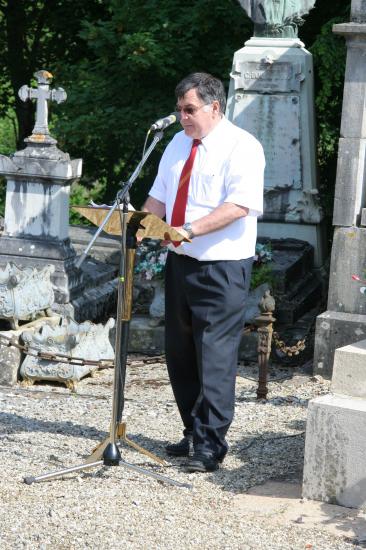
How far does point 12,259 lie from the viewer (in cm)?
905

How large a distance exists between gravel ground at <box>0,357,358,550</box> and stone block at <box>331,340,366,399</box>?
0.59 metres

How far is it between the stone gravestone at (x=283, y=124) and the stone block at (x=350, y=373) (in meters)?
4.73

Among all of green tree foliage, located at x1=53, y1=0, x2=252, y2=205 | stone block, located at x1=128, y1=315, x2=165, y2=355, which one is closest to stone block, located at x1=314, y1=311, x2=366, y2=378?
stone block, located at x1=128, y1=315, x2=165, y2=355

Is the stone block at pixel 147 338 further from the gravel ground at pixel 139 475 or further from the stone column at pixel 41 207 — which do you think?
the gravel ground at pixel 139 475

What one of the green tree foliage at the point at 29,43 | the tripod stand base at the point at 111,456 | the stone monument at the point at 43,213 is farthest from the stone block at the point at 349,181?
the green tree foliage at the point at 29,43

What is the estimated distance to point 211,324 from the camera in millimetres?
5477

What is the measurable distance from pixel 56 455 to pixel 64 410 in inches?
39.7

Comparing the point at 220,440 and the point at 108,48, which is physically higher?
the point at 108,48

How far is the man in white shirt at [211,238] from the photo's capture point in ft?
17.6

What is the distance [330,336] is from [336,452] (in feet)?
8.75

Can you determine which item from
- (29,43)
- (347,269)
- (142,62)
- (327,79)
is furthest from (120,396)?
(29,43)

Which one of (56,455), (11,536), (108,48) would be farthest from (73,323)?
(108,48)

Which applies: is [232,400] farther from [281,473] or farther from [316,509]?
[316,509]

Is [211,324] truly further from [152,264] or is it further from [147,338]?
[152,264]
